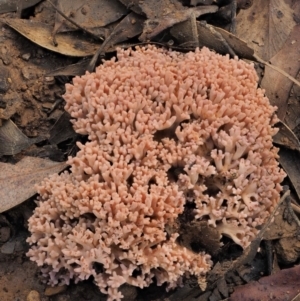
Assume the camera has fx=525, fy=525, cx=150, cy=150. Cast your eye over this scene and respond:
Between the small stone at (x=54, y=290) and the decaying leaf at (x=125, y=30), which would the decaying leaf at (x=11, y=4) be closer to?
the decaying leaf at (x=125, y=30)

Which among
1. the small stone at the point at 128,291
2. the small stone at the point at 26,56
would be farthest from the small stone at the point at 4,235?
the small stone at the point at 26,56

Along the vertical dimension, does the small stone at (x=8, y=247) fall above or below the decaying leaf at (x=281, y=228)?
below

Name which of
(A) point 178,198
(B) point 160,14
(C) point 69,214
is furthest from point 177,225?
(B) point 160,14

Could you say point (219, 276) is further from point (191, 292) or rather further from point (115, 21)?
point (115, 21)

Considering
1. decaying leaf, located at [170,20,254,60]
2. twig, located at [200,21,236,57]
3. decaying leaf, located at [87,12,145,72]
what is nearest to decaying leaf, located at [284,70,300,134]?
decaying leaf, located at [170,20,254,60]

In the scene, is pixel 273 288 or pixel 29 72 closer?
pixel 273 288

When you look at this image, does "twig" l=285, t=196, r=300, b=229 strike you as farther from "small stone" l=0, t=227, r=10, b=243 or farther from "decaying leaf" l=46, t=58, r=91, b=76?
"small stone" l=0, t=227, r=10, b=243

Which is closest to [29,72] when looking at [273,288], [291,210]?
[291,210]

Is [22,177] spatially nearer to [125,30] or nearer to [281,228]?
[125,30]
